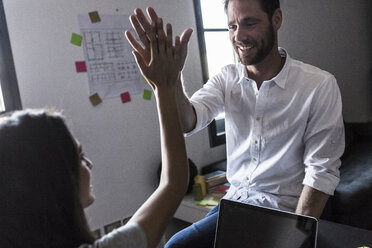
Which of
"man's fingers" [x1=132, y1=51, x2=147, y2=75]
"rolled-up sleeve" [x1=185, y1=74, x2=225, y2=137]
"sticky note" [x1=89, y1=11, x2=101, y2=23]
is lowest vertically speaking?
"rolled-up sleeve" [x1=185, y1=74, x2=225, y2=137]

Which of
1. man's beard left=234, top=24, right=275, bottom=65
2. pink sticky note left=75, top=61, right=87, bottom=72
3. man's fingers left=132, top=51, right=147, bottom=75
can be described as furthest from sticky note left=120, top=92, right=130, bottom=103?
man's fingers left=132, top=51, right=147, bottom=75

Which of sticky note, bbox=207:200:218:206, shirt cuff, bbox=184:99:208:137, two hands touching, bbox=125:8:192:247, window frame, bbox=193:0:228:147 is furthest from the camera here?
window frame, bbox=193:0:228:147

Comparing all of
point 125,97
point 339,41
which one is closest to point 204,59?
point 125,97

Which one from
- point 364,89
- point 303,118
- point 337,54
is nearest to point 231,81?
point 303,118

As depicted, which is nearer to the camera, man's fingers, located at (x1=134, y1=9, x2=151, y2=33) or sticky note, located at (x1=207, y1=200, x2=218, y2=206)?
man's fingers, located at (x1=134, y1=9, x2=151, y2=33)

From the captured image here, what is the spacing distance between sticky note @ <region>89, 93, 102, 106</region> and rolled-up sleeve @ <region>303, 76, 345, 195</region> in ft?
4.19

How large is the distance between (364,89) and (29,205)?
3.96 metres

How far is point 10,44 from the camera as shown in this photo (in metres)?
1.87

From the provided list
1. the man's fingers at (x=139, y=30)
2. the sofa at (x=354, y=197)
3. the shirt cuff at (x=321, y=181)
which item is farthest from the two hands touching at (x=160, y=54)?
the sofa at (x=354, y=197)

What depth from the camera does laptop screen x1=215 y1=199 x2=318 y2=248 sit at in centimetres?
93

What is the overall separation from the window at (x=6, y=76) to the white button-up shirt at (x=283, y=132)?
1.00 meters

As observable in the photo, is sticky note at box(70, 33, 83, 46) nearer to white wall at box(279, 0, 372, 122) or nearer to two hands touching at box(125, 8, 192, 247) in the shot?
two hands touching at box(125, 8, 192, 247)

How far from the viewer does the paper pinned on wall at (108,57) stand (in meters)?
2.17

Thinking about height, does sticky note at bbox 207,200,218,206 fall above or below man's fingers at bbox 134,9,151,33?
below
